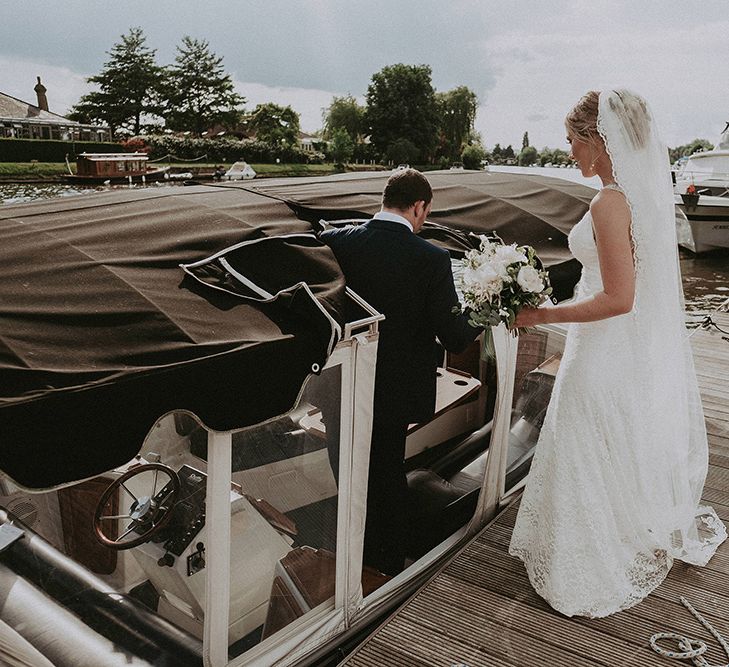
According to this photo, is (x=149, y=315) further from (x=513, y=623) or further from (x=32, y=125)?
(x=32, y=125)

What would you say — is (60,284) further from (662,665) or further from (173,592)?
(662,665)

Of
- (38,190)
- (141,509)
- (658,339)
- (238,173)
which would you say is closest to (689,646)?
(658,339)

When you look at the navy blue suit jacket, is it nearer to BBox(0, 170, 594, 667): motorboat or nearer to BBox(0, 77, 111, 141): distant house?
BBox(0, 170, 594, 667): motorboat

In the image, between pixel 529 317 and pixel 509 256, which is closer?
pixel 509 256

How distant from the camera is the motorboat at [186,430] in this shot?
2002 mm

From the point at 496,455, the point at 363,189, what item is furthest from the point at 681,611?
the point at 363,189

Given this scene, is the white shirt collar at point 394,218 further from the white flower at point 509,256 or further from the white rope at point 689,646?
the white rope at point 689,646

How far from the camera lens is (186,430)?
2637mm

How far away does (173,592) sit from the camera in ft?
9.32

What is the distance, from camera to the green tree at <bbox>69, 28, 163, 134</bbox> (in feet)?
205

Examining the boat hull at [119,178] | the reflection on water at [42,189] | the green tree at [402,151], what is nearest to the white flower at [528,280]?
the reflection on water at [42,189]

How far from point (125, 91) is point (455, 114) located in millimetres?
34047

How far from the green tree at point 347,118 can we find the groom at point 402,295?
6951 centimetres

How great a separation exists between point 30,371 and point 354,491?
1.64 m
